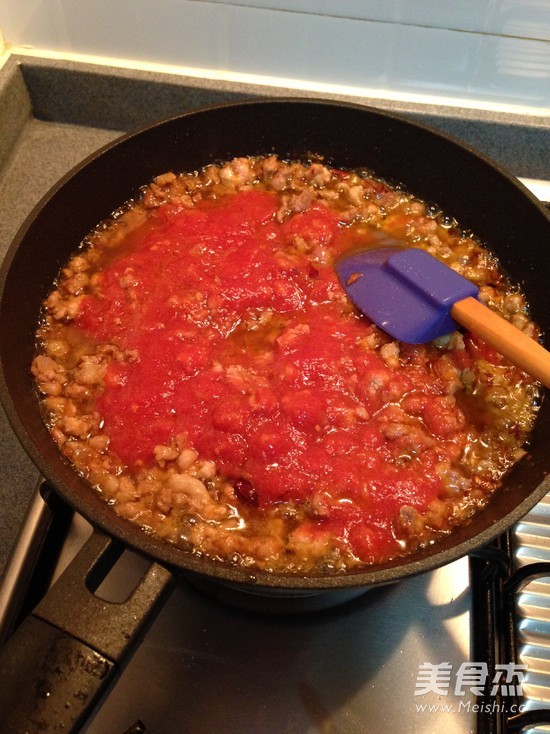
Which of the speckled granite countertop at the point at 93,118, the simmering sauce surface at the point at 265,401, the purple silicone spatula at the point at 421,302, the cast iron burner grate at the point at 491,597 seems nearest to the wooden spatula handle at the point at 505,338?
the purple silicone spatula at the point at 421,302

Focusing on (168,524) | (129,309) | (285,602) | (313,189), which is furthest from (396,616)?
(313,189)

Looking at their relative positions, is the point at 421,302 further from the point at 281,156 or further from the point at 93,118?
the point at 93,118

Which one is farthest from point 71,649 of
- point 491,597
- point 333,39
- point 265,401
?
point 333,39

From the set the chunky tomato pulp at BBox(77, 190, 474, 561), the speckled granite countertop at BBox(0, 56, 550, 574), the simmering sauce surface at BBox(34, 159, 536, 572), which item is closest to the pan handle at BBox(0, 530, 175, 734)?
the simmering sauce surface at BBox(34, 159, 536, 572)

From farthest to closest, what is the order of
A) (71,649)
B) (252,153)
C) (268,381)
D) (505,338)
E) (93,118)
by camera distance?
1. (93,118)
2. (252,153)
3. (268,381)
4. (505,338)
5. (71,649)

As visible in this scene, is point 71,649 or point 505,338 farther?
point 505,338

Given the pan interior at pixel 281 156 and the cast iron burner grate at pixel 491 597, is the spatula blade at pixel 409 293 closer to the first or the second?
the pan interior at pixel 281 156
